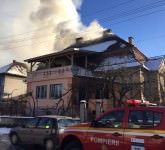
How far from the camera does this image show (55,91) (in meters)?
34.8

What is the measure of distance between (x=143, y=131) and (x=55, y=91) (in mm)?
27382

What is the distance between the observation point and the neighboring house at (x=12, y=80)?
53.9m

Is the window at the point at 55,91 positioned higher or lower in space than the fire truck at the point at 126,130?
higher

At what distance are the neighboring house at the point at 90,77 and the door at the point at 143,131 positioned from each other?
18859mm

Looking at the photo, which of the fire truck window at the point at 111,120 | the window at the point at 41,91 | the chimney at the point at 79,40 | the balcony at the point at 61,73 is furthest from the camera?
the chimney at the point at 79,40

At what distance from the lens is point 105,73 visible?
29.0m

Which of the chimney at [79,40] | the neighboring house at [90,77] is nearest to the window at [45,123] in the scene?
the neighboring house at [90,77]

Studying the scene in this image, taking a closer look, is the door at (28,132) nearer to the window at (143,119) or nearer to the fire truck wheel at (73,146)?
the fire truck wheel at (73,146)

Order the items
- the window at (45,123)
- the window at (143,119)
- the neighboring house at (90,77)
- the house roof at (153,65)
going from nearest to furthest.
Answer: the window at (143,119) < the window at (45,123) < the neighboring house at (90,77) < the house roof at (153,65)

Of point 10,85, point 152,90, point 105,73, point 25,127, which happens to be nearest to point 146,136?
point 25,127

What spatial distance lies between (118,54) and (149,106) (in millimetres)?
29269

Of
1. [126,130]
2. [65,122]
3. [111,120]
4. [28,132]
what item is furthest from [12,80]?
[126,130]

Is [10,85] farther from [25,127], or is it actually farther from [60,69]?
[25,127]

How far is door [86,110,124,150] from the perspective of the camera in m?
8.34
